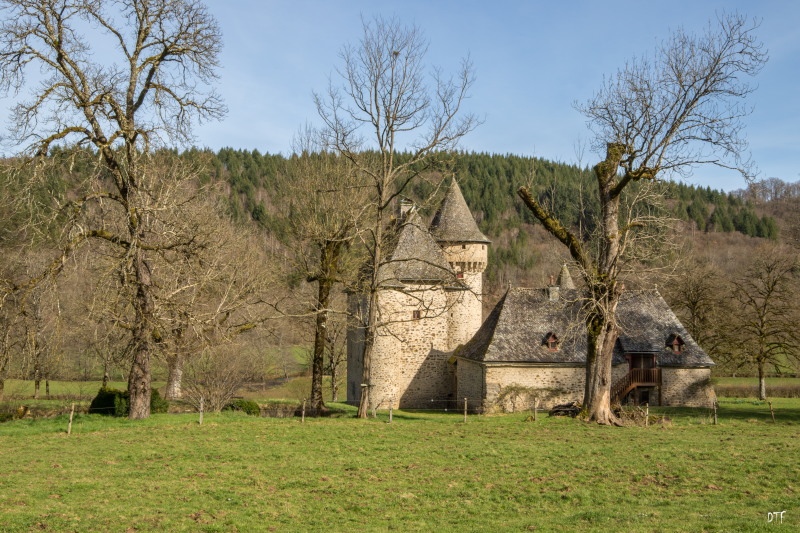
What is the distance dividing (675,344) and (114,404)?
2414cm

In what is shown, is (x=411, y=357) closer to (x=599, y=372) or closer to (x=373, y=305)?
(x=373, y=305)

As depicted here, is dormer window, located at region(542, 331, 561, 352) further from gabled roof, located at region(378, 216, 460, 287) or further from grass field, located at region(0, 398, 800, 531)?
grass field, located at region(0, 398, 800, 531)

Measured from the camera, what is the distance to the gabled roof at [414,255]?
28.1 meters

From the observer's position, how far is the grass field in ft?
30.3

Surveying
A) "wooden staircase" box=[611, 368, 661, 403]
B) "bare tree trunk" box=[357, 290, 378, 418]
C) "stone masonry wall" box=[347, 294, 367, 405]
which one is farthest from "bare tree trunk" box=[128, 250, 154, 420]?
"wooden staircase" box=[611, 368, 661, 403]

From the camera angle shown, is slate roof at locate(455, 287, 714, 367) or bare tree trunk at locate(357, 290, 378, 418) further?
slate roof at locate(455, 287, 714, 367)

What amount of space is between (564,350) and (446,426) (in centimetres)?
1177

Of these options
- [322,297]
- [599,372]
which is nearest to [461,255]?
[322,297]

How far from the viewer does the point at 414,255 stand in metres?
29.1

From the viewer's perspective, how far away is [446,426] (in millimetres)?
19078

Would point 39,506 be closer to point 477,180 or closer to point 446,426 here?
point 446,426

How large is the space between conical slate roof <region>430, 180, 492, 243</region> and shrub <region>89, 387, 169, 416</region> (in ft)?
49.3

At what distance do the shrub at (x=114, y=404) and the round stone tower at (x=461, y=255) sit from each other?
1371 centimetres

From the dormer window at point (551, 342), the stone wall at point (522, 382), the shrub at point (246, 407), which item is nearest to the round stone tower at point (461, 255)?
the stone wall at point (522, 382)
